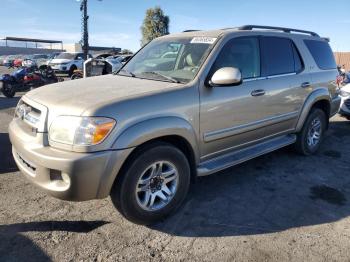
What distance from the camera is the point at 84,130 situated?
2877 mm

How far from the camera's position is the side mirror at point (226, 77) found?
140 inches

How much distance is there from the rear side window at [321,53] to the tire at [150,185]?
3259mm

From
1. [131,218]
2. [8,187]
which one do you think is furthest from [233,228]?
[8,187]

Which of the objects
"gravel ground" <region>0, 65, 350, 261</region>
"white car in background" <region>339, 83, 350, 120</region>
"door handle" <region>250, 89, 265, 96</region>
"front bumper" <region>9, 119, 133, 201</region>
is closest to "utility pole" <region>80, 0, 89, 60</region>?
"white car in background" <region>339, 83, 350, 120</region>

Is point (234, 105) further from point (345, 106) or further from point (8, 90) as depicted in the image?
point (8, 90)

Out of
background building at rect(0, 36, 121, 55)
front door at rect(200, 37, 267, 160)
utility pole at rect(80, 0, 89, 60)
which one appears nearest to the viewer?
front door at rect(200, 37, 267, 160)

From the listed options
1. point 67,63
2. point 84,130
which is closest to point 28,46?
point 67,63

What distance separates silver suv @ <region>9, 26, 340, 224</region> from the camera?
2.93m

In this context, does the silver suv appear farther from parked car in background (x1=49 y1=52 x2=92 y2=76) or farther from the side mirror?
parked car in background (x1=49 y1=52 x2=92 y2=76)

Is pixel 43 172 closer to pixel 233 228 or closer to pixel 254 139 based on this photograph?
pixel 233 228

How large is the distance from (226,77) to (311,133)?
2910mm

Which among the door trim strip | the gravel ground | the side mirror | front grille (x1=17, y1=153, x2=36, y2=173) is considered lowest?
the gravel ground

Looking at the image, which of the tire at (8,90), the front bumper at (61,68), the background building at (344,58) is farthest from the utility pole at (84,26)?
the background building at (344,58)

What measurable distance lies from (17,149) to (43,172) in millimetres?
589
